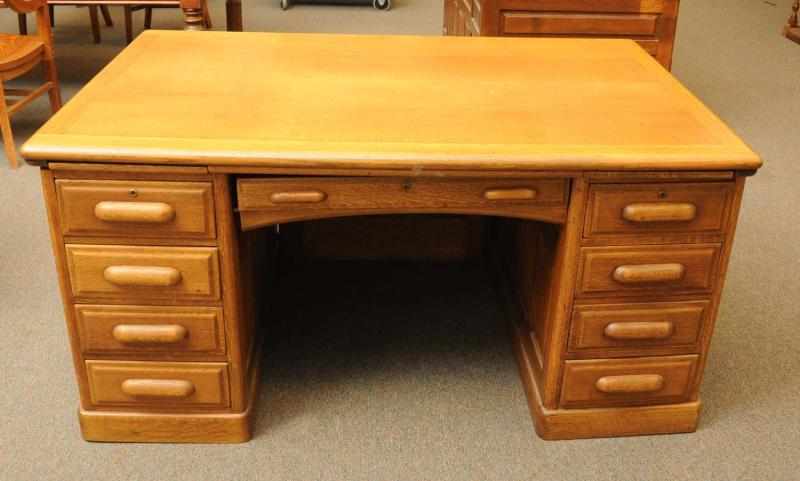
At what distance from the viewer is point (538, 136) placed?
1.62 meters

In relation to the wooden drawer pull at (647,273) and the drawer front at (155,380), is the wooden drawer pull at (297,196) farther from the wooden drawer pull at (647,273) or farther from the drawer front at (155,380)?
the wooden drawer pull at (647,273)

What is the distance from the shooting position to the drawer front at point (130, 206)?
60.2 inches

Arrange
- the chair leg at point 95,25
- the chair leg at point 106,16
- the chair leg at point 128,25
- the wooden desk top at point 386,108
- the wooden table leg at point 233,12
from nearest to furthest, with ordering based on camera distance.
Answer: the wooden desk top at point 386,108 < the wooden table leg at point 233,12 < the chair leg at point 128,25 < the chair leg at point 95,25 < the chair leg at point 106,16

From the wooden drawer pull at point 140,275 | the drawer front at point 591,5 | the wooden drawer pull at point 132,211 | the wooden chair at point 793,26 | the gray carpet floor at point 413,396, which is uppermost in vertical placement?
the drawer front at point 591,5

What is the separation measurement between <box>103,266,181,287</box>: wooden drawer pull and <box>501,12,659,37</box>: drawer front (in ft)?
6.46

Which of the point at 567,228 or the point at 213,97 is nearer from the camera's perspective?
the point at 567,228

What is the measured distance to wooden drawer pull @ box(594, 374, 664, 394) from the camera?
5.81 ft

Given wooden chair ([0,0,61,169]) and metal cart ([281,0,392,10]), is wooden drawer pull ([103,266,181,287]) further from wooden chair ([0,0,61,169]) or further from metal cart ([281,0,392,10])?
metal cart ([281,0,392,10])

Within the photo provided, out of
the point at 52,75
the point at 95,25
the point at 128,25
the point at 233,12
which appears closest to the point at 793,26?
the point at 233,12

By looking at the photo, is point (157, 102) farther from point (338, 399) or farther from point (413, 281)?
point (413, 281)

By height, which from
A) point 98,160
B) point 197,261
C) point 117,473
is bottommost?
point 117,473

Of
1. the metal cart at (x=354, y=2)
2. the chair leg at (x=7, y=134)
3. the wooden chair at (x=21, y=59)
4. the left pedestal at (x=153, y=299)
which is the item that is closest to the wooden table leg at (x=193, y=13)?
the wooden chair at (x=21, y=59)

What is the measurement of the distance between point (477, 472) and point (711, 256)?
2.24 feet

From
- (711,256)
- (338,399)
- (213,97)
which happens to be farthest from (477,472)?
(213,97)
